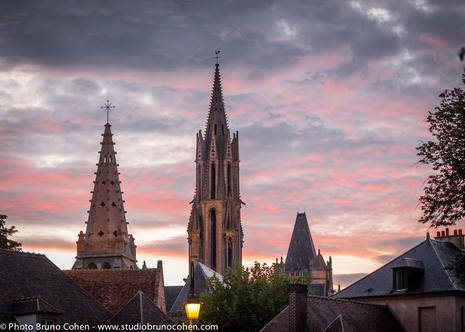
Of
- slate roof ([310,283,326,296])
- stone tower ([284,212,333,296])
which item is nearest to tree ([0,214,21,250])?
slate roof ([310,283,326,296])

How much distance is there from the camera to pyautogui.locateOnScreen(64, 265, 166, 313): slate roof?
48.1 m

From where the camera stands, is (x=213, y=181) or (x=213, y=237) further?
(x=213, y=181)

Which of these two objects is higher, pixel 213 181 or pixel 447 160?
pixel 213 181

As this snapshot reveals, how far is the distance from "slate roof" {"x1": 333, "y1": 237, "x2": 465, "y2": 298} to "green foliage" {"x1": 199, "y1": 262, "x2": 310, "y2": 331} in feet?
13.3

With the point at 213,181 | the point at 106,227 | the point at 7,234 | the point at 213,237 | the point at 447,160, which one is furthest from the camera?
the point at 213,181

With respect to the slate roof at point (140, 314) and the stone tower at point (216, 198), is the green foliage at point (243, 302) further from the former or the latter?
the stone tower at point (216, 198)

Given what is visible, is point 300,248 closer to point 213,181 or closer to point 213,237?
point 213,181

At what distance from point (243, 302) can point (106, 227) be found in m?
20.5

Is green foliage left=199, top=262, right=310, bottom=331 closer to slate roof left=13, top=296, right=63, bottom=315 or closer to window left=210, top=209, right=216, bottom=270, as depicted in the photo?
slate roof left=13, top=296, right=63, bottom=315

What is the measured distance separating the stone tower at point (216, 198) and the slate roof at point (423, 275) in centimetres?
8653

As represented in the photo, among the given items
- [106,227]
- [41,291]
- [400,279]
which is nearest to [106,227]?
[106,227]

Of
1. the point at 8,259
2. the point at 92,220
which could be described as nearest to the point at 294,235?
the point at 92,220

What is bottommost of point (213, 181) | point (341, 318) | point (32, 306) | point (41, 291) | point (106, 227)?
point (341, 318)

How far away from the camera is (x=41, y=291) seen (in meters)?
40.9
